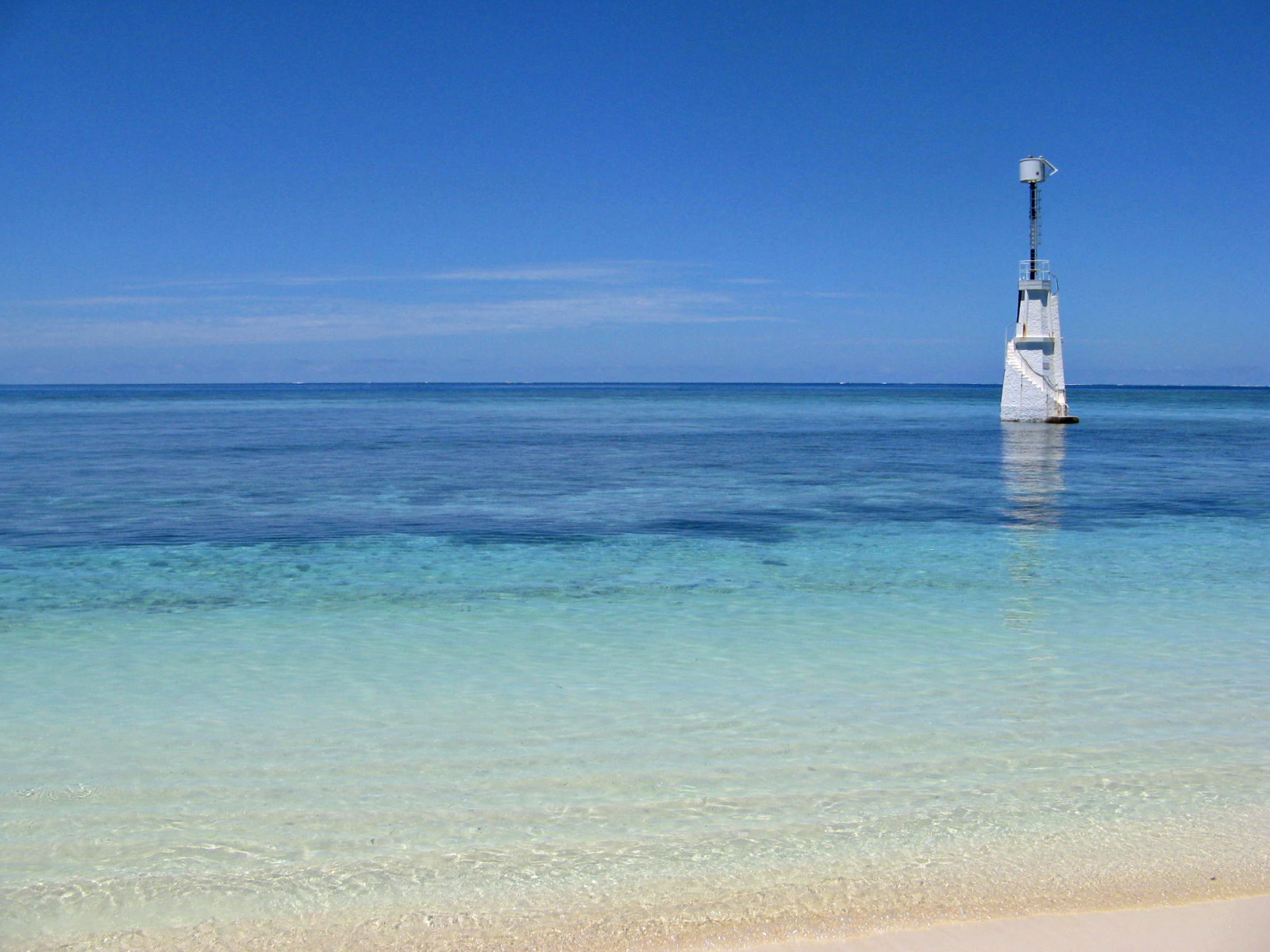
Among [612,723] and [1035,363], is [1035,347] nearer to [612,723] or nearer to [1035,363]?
[1035,363]

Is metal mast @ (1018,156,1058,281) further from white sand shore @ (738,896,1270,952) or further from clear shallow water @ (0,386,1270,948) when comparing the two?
white sand shore @ (738,896,1270,952)

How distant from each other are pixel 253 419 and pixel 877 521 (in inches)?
2447

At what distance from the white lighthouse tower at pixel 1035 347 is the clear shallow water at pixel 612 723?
3092 cm

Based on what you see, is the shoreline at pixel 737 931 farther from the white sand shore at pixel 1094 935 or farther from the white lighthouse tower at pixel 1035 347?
the white lighthouse tower at pixel 1035 347

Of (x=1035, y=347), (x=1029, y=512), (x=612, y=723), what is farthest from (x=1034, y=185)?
(x=612, y=723)

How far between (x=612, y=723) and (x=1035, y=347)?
4683 centimetres

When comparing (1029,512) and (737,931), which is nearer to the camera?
(737,931)

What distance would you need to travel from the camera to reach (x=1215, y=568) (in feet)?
48.2

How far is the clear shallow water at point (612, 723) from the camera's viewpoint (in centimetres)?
538

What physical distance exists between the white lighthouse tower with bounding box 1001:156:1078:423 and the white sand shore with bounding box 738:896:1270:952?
47.4 metres

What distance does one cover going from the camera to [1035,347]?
49.9 metres

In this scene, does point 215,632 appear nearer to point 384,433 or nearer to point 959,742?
point 959,742

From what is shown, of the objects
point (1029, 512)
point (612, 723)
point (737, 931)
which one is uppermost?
point (1029, 512)

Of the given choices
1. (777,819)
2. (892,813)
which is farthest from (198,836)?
(892,813)
